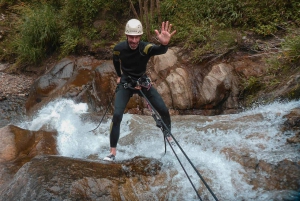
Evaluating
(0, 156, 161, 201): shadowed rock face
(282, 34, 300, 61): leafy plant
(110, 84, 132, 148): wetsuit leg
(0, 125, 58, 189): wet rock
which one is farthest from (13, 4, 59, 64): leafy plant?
(282, 34, 300, 61): leafy plant

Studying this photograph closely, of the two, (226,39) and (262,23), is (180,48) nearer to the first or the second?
(226,39)

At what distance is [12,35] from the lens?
11984mm

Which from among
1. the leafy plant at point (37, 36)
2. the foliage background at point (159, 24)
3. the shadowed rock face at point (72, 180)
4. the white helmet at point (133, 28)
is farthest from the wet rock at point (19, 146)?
the leafy plant at point (37, 36)

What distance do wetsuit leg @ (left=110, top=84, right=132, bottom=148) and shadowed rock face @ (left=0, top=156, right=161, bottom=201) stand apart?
48 centimetres

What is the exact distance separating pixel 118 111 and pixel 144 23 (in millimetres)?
5707

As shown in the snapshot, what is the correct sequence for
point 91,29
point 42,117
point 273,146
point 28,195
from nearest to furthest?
point 28,195, point 273,146, point 42,117, point 91,29

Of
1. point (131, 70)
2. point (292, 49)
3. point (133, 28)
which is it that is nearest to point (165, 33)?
point (133, 28)

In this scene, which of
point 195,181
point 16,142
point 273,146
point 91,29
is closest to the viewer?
point 195,181

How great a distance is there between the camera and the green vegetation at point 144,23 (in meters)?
7.38

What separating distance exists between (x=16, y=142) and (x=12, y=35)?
8643 mm

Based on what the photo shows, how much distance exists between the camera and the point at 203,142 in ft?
16.1

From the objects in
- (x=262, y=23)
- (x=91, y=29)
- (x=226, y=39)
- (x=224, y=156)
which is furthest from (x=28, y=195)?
(x=91, y=29)

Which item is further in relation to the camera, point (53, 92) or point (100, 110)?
point (53, 92)

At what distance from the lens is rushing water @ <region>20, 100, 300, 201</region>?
3.69 m
